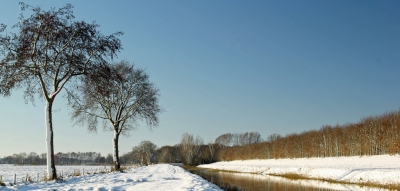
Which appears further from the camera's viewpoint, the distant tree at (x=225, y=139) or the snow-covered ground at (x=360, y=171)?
the distant tree at (x=225, y=139)

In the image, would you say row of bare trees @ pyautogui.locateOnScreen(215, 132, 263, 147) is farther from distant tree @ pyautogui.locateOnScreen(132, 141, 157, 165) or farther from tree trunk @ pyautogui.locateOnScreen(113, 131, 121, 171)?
tree trunk @ pyautogui.locateOnScreen(113, 131, 121, 171)

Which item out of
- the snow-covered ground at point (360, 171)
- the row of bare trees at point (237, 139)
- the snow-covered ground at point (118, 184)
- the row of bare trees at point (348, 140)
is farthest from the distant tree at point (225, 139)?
the snow-covered ground at point (118, 184)

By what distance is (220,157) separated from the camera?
363ft

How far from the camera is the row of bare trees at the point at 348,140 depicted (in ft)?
115

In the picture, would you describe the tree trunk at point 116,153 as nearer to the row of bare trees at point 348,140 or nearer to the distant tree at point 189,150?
the row of bare trees at point 348,140

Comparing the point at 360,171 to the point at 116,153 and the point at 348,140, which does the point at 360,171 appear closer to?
the point at 348,140

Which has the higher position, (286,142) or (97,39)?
(97,39)

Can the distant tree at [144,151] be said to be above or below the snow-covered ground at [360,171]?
below

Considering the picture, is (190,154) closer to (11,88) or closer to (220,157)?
(220,157)

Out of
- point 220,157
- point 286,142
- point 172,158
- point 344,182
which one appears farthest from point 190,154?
point 344,182

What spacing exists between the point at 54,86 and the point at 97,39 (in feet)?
12.1

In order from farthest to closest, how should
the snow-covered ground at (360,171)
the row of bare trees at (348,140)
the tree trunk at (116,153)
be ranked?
the row of bare trees at (348,140) → the tree trunk at (116,153) → the snow-covered ground at (360,171)

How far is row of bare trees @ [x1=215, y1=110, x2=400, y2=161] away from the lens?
1384 inches

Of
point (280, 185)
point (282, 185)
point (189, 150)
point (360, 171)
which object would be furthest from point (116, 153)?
point (189, 150)
